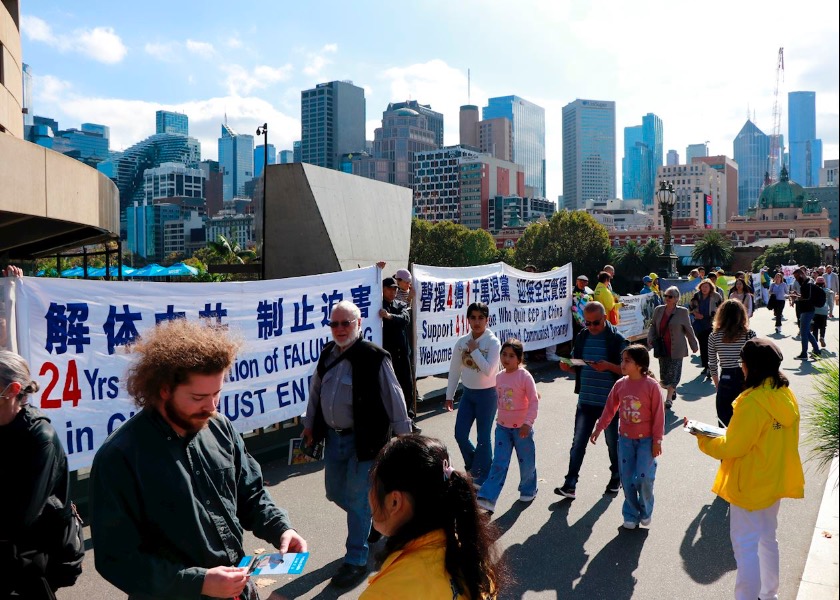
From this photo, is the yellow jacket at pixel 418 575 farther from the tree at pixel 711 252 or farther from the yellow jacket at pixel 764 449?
the tree at pixel 711 252

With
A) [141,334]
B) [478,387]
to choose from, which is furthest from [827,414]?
[141,334]

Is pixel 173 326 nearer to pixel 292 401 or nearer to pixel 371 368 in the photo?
pixel 371 368

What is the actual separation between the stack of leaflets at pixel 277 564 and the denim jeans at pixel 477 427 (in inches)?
181

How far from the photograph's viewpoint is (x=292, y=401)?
7.88 metres

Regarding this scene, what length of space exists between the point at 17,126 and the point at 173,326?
13.6m

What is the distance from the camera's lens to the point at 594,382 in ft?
21.9

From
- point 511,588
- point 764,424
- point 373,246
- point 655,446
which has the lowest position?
point 511,588

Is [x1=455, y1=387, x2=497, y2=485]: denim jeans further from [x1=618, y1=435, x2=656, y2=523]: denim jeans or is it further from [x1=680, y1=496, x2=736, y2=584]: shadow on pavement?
[x1=680, y1=496, x2=736, y2=584]: shadow on pavement

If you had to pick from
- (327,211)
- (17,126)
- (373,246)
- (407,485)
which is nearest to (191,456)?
(407,485)

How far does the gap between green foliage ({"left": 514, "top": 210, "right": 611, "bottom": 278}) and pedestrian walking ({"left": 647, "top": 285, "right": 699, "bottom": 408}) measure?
248ft

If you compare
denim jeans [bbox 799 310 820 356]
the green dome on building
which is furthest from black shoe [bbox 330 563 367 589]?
the green dome on building

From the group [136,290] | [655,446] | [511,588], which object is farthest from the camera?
[136,290]

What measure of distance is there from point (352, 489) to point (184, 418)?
2.72 meters

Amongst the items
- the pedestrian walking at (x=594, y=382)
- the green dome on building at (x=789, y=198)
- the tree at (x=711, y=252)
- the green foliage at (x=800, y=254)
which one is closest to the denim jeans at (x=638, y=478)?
the pedestrian walking at (x=594, y=382)
